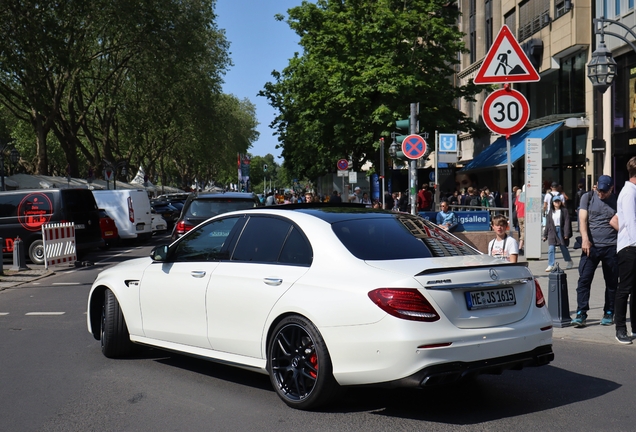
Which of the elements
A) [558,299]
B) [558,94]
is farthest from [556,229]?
[558,94]

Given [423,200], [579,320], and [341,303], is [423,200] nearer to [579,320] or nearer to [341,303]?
[579,320]

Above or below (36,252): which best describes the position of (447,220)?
above

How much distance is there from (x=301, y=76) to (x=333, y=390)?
32.4 meters

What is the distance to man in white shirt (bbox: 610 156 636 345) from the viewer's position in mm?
8227

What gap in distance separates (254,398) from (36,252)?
16020mm

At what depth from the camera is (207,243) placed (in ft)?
22.6

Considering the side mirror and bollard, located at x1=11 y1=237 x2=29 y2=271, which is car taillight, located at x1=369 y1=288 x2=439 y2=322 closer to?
the side mirror

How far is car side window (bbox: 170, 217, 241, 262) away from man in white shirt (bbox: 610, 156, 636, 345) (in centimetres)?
417

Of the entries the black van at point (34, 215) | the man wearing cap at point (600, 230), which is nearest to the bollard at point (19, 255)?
Answer: the black van at point (34, 215)

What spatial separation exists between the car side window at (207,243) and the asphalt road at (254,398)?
1058 millimetres

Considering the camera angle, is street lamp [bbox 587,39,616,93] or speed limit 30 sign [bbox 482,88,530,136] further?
street lamp [bbox 587,39,616,93]

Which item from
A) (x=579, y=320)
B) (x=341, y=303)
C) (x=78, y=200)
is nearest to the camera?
(x=341, y=303)

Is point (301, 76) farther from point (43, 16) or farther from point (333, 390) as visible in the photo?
point (333, 390)

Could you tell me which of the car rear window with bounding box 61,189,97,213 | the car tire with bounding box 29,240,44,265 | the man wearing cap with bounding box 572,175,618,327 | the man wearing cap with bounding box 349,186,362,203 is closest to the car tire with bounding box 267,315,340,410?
the man wearing cap with bounding box 572,175,618,327
